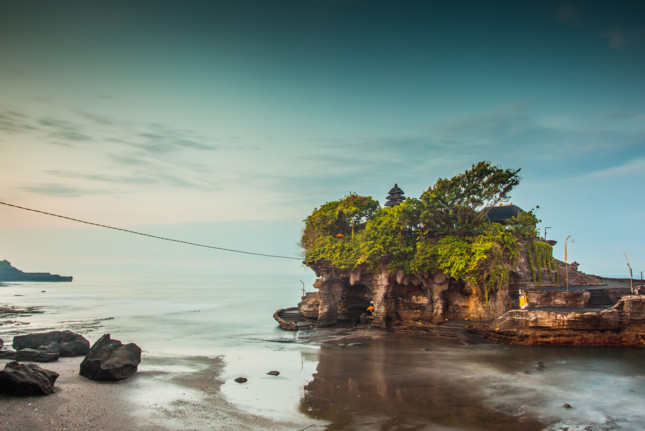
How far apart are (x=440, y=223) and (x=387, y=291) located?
6916mm

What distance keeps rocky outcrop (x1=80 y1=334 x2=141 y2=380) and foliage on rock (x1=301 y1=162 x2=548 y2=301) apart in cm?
1794

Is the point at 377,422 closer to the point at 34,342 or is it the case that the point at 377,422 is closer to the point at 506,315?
the point at 506,315

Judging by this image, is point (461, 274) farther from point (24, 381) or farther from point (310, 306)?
point (24, 381)

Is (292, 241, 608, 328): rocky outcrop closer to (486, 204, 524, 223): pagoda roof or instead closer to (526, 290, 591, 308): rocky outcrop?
(526, 290, 591, 308): rocky outcrop

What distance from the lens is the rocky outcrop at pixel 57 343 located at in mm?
19344

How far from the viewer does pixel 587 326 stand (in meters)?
22.0

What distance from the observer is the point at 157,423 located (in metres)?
11.2

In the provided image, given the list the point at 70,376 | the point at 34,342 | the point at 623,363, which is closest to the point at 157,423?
the point at 70,376

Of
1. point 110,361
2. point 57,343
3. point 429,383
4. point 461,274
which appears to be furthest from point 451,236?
point 57,343

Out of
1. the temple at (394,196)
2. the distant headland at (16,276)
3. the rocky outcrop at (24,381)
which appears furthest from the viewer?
the distant headland at (16,276)

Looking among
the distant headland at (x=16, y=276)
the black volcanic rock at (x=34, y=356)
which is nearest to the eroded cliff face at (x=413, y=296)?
the black volcanic rock at (x=34, y=356)

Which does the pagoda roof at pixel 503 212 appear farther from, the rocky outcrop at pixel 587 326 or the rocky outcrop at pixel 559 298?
the rocky outcrop at pixel 587 326

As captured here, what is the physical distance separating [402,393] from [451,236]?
630 inches

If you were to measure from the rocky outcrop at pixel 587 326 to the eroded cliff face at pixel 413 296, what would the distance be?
119 inches
